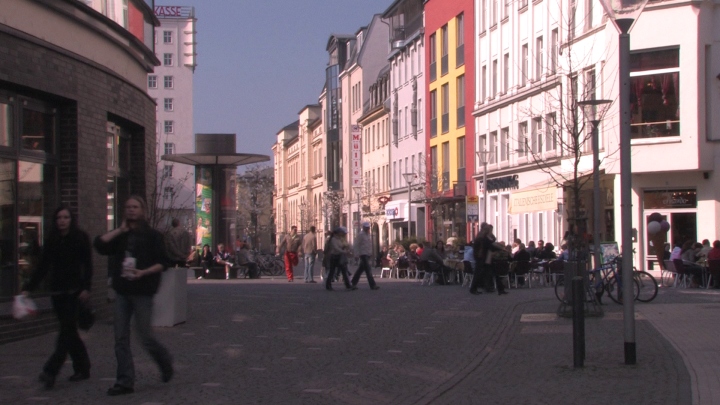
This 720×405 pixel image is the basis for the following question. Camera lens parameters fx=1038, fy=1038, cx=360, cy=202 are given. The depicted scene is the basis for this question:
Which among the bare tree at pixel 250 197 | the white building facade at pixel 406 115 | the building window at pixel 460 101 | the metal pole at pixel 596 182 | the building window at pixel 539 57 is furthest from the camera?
the bare tree at pixel 250 197

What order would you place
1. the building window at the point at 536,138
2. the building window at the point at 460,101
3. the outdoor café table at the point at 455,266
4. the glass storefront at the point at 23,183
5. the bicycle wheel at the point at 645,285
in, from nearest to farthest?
the glass storefront at the point at 23,183, the bicycle wheel at the point at 645,285, the outdoor café table at the point at 455,266, the building window at the point at 536,138, the building window at the point at 460,101

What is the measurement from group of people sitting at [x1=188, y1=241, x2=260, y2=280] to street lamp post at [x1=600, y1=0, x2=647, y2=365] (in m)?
28.6

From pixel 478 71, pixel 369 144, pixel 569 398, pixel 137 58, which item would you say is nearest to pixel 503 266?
pixel 137 58

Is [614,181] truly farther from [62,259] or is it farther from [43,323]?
[62,259]

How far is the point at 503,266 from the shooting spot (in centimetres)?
2544

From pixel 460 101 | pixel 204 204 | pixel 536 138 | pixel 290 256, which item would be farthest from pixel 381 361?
pixel 460 101

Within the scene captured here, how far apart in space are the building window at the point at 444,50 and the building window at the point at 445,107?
0.86m

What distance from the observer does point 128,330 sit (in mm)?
9156

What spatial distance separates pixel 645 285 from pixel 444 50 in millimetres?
39623

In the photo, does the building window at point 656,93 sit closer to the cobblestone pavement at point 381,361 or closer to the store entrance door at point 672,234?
the store entrance door at point 672,234

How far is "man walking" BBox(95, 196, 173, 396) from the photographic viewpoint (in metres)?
9.07

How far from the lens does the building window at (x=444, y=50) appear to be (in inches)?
2298

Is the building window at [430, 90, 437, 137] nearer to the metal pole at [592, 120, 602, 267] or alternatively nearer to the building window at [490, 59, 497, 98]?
the building window at [490, 59, 497, 98]

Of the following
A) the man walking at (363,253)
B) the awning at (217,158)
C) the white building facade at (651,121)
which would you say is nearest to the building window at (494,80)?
the white building facade at (651,121)
